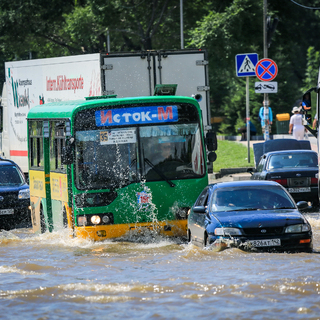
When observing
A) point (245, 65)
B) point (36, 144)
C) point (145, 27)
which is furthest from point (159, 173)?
point (145, 27)

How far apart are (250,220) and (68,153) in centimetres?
316

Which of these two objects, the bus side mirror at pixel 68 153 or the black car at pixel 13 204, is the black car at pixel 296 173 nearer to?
the black car at pixel 13 204

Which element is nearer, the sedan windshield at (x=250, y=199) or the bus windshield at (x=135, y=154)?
the sedan windshield at (x=250, y=199)

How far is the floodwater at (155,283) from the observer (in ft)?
25.0

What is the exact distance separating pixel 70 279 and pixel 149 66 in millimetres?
8882

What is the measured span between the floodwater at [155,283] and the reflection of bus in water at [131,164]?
1.28 feet

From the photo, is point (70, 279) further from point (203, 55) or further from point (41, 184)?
point (203, 55)

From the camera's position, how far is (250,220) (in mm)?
10641

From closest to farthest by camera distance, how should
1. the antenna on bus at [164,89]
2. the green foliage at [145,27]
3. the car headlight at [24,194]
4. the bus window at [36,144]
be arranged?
the antenna on bus at [164,89] → the bus window at [36,144] → the car headlight at [24,194] → the green foliage at [145,27]

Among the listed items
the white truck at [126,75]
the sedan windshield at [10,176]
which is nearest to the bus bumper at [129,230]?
the white truck at [126,75]

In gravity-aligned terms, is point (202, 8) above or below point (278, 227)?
above

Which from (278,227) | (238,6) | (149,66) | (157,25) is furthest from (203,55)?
(157,25)

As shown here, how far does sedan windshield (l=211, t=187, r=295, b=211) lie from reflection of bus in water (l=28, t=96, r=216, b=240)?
1.14 m

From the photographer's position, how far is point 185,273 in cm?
954
